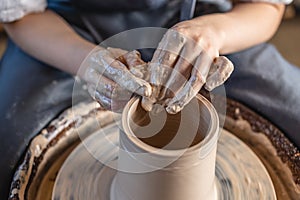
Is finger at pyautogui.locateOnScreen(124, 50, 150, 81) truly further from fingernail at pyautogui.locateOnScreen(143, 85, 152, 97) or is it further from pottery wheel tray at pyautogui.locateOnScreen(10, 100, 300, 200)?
pottery wheel tray at pyautogui.locateOnScreen(10, 100, 300, 200)

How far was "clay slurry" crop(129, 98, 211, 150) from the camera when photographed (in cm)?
107

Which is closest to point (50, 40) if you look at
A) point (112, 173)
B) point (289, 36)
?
point (112, 173)

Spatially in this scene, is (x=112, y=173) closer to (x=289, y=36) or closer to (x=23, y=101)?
(x=23, y=101)

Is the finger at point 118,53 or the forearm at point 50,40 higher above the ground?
the finger at point 118,53

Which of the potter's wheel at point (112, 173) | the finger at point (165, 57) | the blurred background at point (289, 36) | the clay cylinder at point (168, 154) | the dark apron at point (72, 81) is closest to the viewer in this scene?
the clay cylinder at point (168, 154)

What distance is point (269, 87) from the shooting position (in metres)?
1.43

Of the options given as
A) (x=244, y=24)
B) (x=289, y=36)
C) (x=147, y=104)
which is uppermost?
(x=147, y=104)

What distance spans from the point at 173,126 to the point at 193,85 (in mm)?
114

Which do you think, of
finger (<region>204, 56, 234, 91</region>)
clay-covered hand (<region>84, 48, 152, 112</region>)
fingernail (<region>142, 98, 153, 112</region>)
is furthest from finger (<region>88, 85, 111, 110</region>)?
finger (<region>204, 56, 234, 91</region>)

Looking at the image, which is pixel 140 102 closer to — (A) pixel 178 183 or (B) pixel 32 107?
(A) pixel 178 183

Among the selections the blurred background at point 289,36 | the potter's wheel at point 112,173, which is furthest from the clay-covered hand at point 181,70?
the blurred background at point 289,36

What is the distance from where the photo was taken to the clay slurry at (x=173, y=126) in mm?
1072

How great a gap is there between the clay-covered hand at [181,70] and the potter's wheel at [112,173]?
0.71 feet

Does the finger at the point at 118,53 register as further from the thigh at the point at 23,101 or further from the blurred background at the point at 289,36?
the blurred background at the point at 289,36
